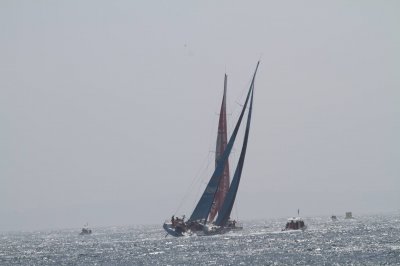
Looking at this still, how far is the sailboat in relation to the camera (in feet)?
311

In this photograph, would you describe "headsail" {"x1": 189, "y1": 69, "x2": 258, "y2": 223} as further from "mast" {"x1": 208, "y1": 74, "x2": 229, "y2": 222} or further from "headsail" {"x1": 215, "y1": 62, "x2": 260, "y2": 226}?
"mast" {"x1": 208, "y1": 74, "x2": 229, "y2": 222}

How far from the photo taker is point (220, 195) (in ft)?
328

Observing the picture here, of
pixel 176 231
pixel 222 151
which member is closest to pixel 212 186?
pixel 222 151

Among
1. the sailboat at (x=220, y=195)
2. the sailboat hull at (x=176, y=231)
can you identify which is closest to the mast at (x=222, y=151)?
the sailboat at (x=220, y=195)

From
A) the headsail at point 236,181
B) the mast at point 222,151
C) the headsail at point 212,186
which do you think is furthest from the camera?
the mast at point 222,151

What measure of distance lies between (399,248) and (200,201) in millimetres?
31604

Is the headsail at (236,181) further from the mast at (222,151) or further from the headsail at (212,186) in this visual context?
the mast at (222,151)

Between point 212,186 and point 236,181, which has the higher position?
point 236,181

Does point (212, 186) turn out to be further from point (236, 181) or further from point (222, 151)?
point (222, 151)

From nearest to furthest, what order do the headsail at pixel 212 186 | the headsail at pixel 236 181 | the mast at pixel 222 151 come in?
the headsail at pixel 236 181, the headsail at pixel 212 186, the mast at pixel 222 151

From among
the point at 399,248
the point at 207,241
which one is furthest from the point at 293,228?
the point at 399,248

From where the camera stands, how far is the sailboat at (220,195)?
9469cm

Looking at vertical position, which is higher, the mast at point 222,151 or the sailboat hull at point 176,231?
the mast at point 222,151

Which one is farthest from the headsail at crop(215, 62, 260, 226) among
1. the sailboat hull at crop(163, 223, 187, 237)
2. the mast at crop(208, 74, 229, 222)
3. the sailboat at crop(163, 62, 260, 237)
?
the sailboat hull at crop(163, 223, 187, 237)
